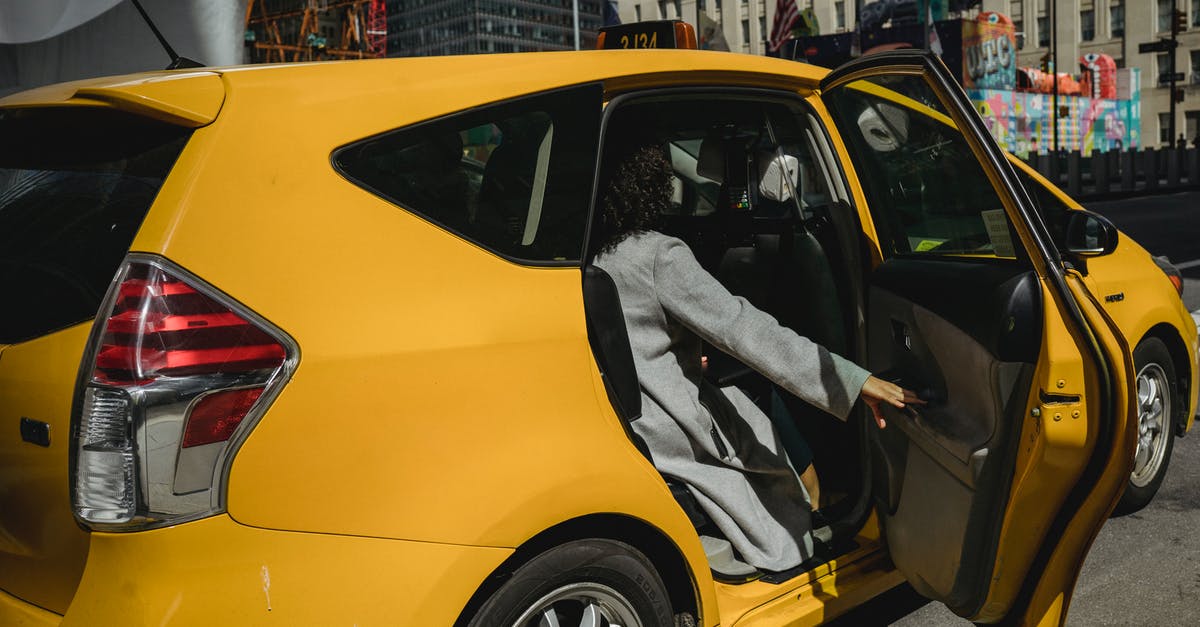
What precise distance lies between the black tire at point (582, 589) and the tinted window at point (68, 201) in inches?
35.5

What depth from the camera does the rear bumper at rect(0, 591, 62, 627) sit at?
1714 millimetres

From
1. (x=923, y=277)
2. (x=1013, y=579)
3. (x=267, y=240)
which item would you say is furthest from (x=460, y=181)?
(x=1013, y=579)

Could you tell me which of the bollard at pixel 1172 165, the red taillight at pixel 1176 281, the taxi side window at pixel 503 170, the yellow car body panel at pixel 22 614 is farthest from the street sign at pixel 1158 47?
the yellow car body panel at pixel 22 614

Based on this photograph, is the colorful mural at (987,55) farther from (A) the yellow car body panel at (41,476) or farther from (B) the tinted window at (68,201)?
(A) the yellow car body panel at (41,476)

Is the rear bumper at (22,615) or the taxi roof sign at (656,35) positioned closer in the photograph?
the rear bumper at (22,615)

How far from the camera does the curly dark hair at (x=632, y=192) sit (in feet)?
8.31

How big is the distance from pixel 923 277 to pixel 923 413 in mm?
357

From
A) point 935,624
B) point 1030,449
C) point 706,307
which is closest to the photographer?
point 1030,449

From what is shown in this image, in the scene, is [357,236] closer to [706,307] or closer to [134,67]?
[706,307]

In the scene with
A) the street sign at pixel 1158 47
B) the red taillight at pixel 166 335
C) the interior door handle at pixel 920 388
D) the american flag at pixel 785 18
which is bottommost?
the interior door handle at pixel 920 388

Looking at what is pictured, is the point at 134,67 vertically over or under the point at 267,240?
over

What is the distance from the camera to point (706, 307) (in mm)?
2484

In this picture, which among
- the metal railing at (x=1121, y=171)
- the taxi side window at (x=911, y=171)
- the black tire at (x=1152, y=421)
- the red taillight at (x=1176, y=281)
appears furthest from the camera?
the metal railing at (x=1121, y=171)

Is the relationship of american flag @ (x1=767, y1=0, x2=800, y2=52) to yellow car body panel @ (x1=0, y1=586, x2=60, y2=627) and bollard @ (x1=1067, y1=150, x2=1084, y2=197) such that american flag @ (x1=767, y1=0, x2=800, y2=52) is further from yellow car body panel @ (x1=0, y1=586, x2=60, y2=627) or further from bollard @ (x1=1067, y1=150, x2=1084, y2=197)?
yellow car body panel @ (x1=0, y1=586, x2=60, y2=627)
